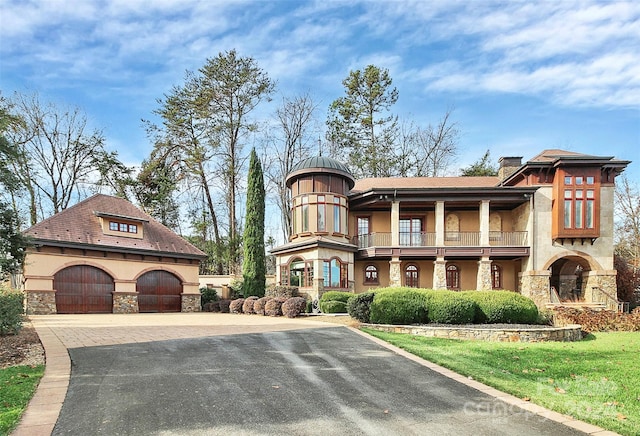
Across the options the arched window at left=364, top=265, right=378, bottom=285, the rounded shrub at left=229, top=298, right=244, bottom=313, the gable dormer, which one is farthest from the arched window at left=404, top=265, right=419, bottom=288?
the gable dormer

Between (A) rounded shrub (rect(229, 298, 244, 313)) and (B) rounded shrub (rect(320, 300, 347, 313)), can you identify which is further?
(A) rounded shrub (rect(229, 298, 244, 313))

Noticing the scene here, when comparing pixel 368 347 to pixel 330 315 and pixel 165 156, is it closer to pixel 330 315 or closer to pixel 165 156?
pixel 330 315

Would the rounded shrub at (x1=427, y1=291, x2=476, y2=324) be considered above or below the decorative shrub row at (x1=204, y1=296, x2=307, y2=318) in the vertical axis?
above

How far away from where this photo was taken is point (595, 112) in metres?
20.4

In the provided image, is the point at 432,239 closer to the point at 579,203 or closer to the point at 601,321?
the point at 579,203

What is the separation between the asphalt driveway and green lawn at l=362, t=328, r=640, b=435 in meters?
0.62

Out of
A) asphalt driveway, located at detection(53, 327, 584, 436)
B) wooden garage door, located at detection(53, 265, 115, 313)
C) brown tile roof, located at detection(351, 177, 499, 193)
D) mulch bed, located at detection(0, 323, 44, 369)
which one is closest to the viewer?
asphalt driveway, located at detection(53, 327, 584, 436)

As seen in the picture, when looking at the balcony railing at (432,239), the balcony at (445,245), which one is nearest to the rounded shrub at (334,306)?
the balcony at (445,245)

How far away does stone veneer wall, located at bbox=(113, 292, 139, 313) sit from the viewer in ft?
70.0

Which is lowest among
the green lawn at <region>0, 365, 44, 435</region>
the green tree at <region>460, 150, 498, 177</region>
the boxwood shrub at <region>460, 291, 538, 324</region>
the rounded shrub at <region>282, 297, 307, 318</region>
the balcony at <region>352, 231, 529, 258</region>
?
the rounded shrub at <region>282, 297, 307, 318</region>

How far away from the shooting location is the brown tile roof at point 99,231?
19797 millimetres

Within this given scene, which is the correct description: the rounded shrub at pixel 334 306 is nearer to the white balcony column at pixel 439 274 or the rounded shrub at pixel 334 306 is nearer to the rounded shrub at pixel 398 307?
the rounded shrub at pixel 398 307

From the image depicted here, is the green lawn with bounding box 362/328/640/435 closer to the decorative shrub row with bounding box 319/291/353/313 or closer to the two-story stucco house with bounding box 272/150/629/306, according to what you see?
the decorative shrub row with bounding box 319/291/353/313

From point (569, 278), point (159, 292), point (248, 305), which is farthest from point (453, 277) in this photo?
point (159, 292)
